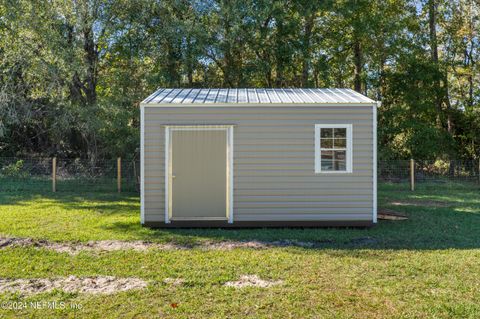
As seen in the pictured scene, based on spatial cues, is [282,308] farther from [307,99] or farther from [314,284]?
[307,99]

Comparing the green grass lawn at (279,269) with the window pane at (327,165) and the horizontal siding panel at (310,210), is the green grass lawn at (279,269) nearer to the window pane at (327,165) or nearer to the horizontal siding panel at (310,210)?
the horizontal siding panel at (310,210)

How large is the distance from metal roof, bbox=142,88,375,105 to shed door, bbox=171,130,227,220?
63 cm

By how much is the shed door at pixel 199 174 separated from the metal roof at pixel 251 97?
626mm

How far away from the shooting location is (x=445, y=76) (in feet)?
→ 57.2

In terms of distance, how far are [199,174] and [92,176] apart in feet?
21.1

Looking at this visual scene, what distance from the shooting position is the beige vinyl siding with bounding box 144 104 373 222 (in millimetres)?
7223

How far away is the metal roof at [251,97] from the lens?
7.24 metres

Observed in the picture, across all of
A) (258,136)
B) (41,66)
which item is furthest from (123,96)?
(258,136)

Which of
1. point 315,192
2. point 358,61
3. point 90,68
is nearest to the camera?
point 315,192

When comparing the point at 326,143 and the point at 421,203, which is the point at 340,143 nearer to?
the point at 326,143

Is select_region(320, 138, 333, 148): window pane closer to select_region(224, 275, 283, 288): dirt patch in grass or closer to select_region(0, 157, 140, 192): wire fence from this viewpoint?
select_region(224, 275, 283, 288): dirt patch in grass

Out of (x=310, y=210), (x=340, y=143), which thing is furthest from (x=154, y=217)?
(x=340, y=143)

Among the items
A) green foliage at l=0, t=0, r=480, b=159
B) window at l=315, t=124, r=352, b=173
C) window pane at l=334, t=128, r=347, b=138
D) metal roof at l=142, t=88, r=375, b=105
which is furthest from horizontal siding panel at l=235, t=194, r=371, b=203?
green foliage at l=0, t=0, r=480, b=159

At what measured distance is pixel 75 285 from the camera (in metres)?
4.13
